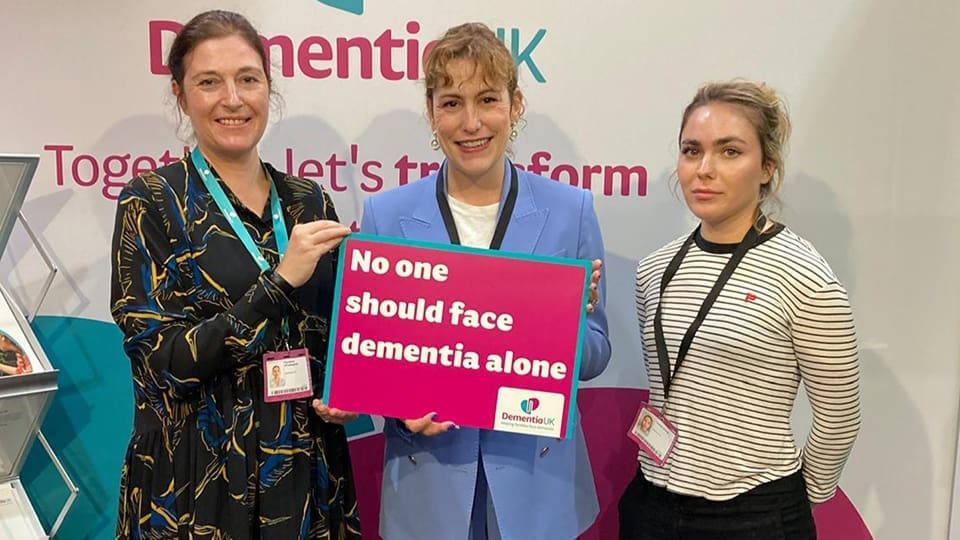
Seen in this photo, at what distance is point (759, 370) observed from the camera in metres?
1.55

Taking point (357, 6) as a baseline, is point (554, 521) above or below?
below

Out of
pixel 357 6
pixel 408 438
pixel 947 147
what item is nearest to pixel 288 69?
pixel 357 6

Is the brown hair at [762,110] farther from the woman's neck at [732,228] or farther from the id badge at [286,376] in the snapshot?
the id badge at [286,376]

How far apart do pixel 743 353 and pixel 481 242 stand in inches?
24.8

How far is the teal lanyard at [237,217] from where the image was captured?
5.06 ft

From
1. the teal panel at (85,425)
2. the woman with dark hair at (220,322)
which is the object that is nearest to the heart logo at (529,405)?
the woman with dark hair at (220,322)

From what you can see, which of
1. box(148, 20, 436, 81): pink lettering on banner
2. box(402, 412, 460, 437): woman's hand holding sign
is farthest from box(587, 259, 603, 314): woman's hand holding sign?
box(148, 20, 436, 81): pink lettering on banner

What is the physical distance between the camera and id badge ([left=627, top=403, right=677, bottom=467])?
5.33ft

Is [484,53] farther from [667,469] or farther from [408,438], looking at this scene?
[667,469]

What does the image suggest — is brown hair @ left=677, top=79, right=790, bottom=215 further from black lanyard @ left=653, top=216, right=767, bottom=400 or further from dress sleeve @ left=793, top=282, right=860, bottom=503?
dress sleeve @ left=793, top=282, right=860, bottom=503

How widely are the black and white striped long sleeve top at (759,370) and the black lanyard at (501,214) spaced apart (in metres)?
0.43

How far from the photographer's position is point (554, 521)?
1655 mm

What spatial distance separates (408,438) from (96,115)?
4.96 feet

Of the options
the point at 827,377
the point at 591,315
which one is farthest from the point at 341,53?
the point at 827,377
